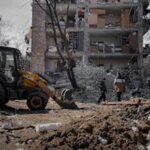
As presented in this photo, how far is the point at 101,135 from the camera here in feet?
39.9

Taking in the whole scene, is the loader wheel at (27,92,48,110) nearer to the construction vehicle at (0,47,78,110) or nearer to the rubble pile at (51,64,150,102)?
the construction vehicle at (0,47,78,110)

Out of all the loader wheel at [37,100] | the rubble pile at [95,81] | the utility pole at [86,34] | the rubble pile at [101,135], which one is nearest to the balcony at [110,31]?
the utility pole at [86,34]

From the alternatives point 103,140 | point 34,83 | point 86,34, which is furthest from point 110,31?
point 103,140

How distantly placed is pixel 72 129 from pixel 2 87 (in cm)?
898

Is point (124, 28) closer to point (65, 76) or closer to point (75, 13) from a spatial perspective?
point (75, 13)

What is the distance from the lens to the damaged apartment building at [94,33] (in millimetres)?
53531

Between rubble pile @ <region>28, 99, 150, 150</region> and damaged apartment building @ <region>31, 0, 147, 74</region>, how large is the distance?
39582 millimetres

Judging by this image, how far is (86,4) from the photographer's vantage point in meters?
54.7

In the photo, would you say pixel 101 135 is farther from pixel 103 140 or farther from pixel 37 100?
pixel 37 100

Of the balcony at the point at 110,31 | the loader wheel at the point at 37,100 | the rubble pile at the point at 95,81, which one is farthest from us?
the balcony at the point at 110,31

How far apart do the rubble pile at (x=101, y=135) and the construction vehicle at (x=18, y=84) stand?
8.07m

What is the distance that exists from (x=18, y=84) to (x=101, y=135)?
9.85 m

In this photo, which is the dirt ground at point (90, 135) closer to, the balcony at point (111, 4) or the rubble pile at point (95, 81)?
the rubble pile at point (95, 81)

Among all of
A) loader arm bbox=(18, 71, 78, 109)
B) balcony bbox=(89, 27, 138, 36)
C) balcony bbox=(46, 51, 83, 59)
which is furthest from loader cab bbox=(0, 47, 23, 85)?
balcony bbox=(89, 27, 138, 36)
